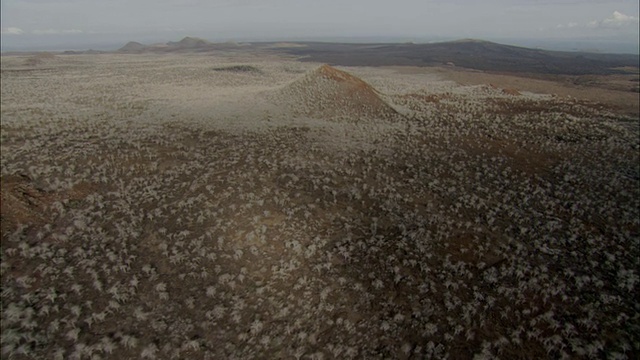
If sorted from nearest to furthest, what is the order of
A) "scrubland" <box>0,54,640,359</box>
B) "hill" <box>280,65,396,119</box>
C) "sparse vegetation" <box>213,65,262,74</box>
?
1. "scrubland" <box>0,54,640,359</box>
2. "hill" <box>280,65,396,119</box>
3. "sparse vegetation" <box>213,65,262,74</box>

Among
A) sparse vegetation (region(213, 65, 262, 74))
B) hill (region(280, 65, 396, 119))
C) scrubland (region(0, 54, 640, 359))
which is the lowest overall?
scrubland (region(0, 54, 640, 359))

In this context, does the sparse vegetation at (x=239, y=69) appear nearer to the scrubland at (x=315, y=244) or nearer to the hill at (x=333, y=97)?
the hill at (x=333, y=97)

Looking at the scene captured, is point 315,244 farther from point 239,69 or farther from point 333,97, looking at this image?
point 239,69

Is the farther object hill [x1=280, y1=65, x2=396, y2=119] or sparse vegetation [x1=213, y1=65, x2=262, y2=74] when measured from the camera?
sparse vegetation [x1=213, y1=65, x2=262, y2=74]

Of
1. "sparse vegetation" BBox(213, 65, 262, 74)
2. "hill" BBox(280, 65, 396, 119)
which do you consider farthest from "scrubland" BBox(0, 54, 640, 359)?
"sparse vegetation" BBox(213, 65, 262, 74)

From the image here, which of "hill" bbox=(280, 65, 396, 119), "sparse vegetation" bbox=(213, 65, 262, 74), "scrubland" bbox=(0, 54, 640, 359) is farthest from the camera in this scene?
"sparse vegetation" bbox=(213, 65, 262, 74)

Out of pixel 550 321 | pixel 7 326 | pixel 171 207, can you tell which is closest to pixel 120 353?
pixel 7 326

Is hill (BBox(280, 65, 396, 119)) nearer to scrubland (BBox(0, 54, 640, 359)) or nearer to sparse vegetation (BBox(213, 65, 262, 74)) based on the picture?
scrubland (BBox(0, 54, 640, 359))

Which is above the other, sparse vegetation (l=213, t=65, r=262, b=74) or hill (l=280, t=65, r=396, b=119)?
sparse vegetation (l=213, t=65, r=262, b=74)
